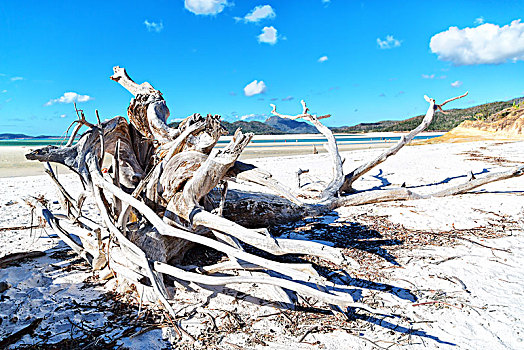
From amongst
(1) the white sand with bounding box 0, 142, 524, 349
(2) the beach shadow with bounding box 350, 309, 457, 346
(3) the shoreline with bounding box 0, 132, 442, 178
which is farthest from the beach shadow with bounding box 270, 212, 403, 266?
(3) the shoreline with bounding box 0, 132, 442, 178

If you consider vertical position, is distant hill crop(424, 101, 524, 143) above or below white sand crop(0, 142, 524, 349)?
above

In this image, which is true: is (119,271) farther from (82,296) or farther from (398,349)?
(398,349)

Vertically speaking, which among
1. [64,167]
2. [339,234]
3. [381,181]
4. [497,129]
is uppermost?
[497,129]

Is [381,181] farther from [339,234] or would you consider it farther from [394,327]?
[394,327]

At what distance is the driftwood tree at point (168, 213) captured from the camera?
2350mm

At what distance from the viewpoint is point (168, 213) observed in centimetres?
286

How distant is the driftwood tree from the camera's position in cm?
235

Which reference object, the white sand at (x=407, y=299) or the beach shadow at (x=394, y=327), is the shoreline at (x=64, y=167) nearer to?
the white sand at (x=407, y=299)

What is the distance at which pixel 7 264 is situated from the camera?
130 inches

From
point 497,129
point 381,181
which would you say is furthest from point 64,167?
point 497,129

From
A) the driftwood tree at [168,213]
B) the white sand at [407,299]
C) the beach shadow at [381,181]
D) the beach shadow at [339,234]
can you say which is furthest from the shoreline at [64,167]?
the beach shadow at [381,181]

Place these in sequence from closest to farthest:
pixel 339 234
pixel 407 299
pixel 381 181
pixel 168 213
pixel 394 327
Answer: pixel 394 327 < pixel 407 299 < pixel 168 213 < pixel 339 234 < pixel 381 181

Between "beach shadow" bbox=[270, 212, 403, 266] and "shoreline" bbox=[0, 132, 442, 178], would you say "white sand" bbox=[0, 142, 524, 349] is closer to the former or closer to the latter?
"beach shadow" bbox=[270, 212, 403, 266]

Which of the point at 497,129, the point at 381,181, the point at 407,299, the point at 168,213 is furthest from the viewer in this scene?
the point at 497,129
